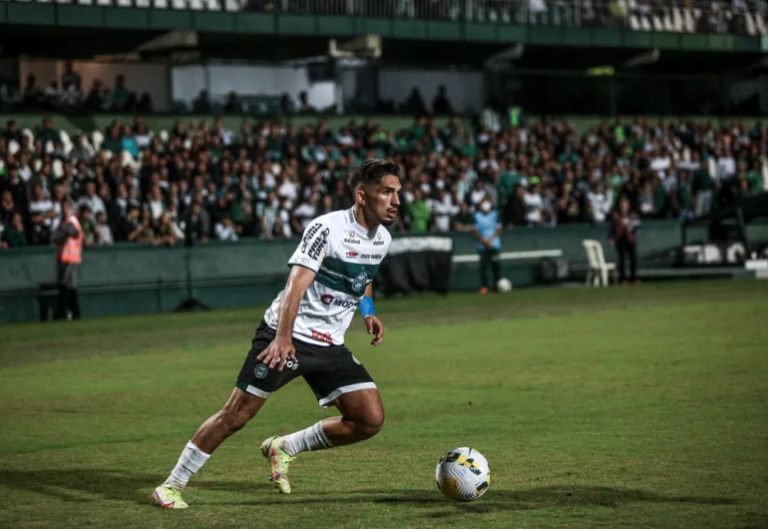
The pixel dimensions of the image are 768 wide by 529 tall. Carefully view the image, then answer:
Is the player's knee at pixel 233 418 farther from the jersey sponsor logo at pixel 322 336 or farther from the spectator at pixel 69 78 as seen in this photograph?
the spectator at pixel 69 78

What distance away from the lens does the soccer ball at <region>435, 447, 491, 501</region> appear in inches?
282

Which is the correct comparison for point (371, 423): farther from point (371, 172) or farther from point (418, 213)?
point (418, 213)

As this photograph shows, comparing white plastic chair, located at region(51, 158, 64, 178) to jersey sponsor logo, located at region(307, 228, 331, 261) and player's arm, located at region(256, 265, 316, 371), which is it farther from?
player's arm, located at region(256, 265, 316, 371)

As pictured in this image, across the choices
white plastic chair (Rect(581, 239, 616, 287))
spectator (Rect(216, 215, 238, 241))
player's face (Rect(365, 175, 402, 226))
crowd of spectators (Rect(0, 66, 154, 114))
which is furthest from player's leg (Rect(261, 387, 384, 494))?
white plastic chair (Rect(581, 239, 616, 287))

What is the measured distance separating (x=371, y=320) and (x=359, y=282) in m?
0.54

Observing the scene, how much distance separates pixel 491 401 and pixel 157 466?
414 cm

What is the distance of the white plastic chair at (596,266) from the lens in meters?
30.2

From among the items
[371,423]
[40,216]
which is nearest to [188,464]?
[371,423]

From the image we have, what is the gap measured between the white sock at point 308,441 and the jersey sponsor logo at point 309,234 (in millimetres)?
1245

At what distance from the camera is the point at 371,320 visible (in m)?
7.82

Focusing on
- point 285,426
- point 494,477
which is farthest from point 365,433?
point 285,426

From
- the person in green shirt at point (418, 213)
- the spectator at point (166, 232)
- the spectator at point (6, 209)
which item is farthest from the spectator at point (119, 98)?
the person in green shirt at point (418, 213)

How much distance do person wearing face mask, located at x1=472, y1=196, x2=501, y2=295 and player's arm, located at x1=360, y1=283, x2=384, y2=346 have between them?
19864 mm

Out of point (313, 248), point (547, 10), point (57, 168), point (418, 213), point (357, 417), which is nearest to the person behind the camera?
point (313, 248)
